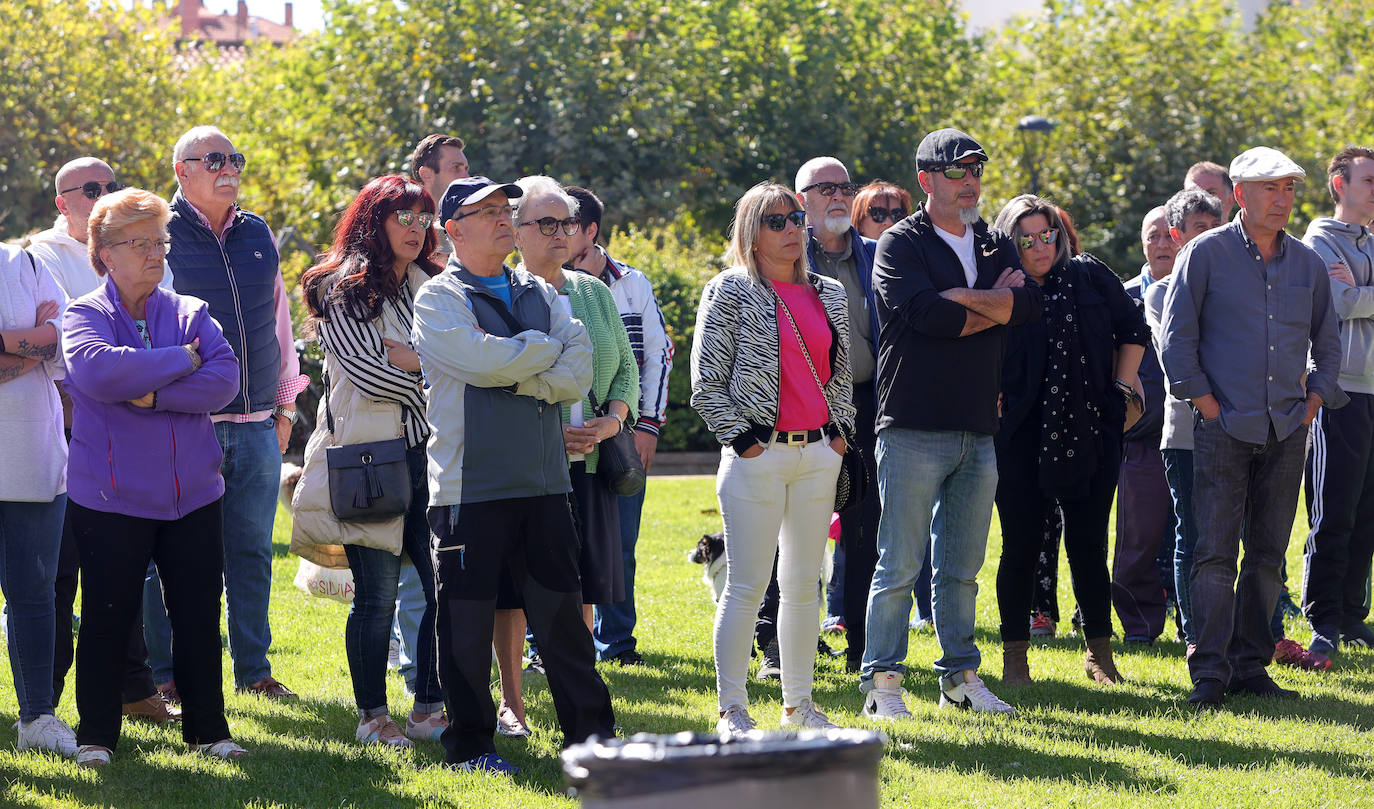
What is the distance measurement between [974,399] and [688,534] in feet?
23.9

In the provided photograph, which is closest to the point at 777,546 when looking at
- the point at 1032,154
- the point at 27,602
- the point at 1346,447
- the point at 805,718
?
the point at 805,718

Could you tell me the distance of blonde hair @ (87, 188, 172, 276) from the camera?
217 inches

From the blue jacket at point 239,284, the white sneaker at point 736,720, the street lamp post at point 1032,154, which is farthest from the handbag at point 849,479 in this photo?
the street lamp post at point 1032,154

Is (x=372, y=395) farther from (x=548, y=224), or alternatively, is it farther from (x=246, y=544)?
(x=246, y=544)

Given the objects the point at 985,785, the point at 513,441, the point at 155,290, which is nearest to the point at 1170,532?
the point at 985,785

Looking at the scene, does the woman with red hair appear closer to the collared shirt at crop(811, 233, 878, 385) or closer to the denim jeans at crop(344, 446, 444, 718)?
the denim jeans at crop(344, 446, 444, 718)

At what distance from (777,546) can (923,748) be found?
1.03m

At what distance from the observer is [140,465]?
5383mm

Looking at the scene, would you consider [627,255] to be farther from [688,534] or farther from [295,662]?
[295,662]

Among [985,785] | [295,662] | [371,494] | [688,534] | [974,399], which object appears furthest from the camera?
[688,534]

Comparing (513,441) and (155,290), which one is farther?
(155,290)

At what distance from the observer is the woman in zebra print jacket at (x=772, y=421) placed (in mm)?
5926

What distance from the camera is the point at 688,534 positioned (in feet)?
44.0

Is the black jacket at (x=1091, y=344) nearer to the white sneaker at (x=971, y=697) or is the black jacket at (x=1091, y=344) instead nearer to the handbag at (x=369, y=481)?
the white sneaker at (x=971, y=697)
